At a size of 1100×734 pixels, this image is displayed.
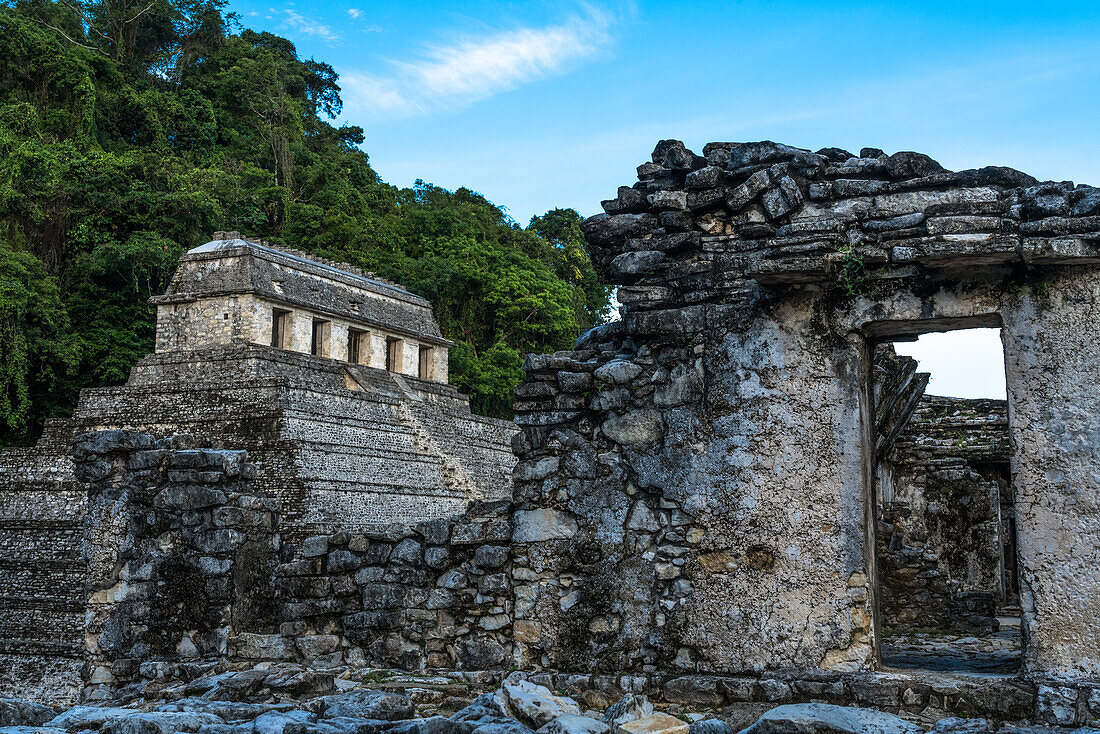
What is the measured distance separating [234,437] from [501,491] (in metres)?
5.84

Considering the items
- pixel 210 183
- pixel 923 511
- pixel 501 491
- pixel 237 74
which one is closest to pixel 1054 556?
pixel 923 511

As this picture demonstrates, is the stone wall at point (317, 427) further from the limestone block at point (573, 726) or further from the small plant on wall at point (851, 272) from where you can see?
the small plant on wall at point (851, 272)

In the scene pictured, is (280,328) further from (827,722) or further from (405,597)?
(827,722)

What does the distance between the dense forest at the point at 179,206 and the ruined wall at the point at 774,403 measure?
61.9 ft

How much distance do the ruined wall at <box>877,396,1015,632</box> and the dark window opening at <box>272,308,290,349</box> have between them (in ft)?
42.1

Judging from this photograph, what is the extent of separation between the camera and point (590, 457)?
5570mm

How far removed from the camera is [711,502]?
17.2ft

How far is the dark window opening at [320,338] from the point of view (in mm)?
20906

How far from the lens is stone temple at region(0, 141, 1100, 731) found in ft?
15.1

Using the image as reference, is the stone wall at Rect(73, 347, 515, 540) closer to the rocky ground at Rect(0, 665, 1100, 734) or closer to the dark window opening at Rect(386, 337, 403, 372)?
the dark window opening at Rect(386, 337, 403, 372)

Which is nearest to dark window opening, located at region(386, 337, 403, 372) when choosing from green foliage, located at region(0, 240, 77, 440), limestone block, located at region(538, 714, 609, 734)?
green foliage, located at region(0, 240, 77, 440)

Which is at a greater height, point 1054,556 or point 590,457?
point 590,457

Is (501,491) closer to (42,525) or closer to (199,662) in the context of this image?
(42,525)

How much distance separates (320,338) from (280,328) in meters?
1.04
